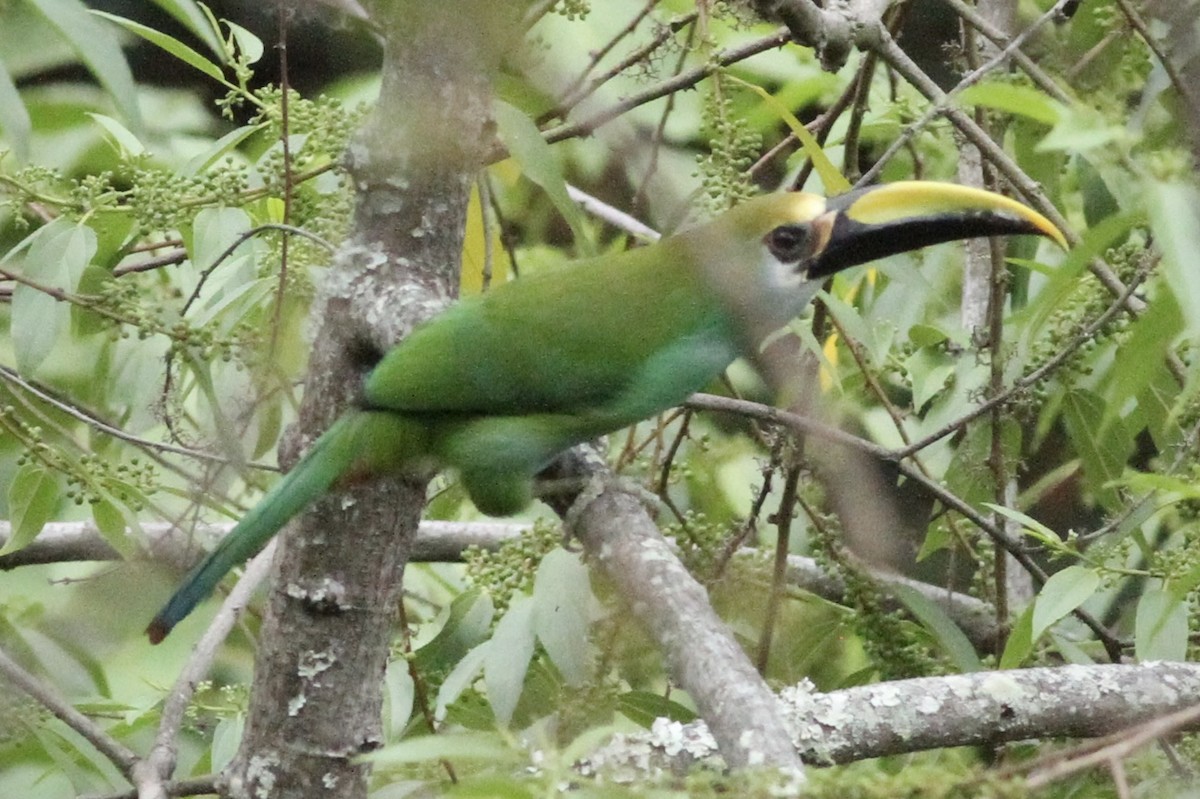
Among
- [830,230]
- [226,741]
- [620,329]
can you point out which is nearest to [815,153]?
[830,230]

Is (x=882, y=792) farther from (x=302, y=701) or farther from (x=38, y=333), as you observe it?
(x=38, y=333)

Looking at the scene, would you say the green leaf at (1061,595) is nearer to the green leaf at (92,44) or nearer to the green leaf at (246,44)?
the green leaf at (92,44)

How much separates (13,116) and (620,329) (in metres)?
1.17

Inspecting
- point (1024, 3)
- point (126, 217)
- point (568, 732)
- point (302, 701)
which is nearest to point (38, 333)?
point (126, 217)

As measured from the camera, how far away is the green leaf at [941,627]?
82.7 inches

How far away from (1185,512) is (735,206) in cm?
78

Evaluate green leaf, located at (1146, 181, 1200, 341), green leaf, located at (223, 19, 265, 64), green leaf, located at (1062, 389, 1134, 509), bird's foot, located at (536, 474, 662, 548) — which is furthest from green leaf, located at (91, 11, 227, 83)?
green leaf, located at (1146, 181, 1200, 341)

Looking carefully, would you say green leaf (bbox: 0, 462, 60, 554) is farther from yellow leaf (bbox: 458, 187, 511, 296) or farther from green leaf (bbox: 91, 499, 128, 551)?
yellow leaf (bbox: 458, 187, 511, 296)

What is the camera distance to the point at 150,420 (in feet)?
8.10

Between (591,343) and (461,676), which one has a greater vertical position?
(591,343)

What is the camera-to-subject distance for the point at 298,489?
183cm

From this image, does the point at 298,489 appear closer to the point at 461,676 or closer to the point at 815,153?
the point at 461,676

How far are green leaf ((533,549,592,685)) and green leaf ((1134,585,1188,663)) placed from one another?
Answer: 728 mm

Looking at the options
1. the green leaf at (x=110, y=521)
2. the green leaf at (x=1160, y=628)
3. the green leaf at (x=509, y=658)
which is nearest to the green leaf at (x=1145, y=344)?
the green leaf at (x=1160, y=628)
